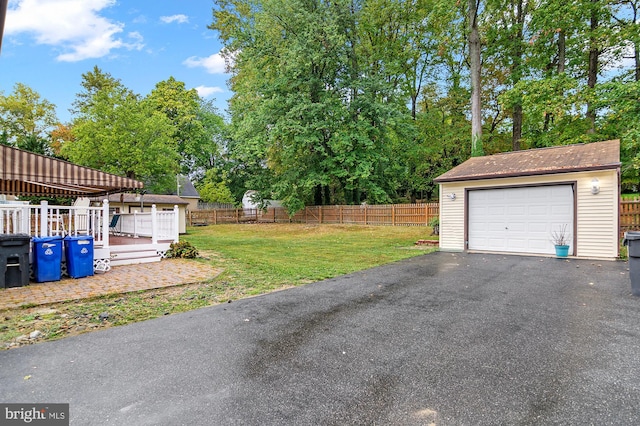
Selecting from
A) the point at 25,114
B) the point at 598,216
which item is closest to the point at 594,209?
the point at 598,216

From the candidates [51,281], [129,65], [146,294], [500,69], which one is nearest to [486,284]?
[146,294]

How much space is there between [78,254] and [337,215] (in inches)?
685

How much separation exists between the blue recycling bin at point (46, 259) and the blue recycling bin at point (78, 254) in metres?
0.25

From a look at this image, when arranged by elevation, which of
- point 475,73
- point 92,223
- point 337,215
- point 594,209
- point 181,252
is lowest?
point 181,252

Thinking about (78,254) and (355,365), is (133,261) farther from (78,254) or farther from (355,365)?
(355,365)

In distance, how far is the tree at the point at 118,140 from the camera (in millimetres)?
16297

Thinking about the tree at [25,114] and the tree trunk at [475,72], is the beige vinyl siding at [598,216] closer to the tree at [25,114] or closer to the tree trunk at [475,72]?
the tree trunk at [475,72]

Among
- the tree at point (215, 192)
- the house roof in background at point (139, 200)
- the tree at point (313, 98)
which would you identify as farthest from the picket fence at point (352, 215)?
the house roof in background at point (139, 200)

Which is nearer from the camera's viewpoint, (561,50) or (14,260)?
(14,260)

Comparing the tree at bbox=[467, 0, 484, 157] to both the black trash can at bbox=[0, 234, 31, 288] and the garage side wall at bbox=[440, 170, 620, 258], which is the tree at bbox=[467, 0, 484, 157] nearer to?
the garage side wall at bbox=[440, 170, 620, 258]

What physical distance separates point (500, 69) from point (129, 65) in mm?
27384

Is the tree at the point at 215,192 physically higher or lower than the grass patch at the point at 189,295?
higher

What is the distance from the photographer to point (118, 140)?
16516mm

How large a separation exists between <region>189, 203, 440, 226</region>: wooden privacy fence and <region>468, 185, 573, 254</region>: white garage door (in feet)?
20.9
